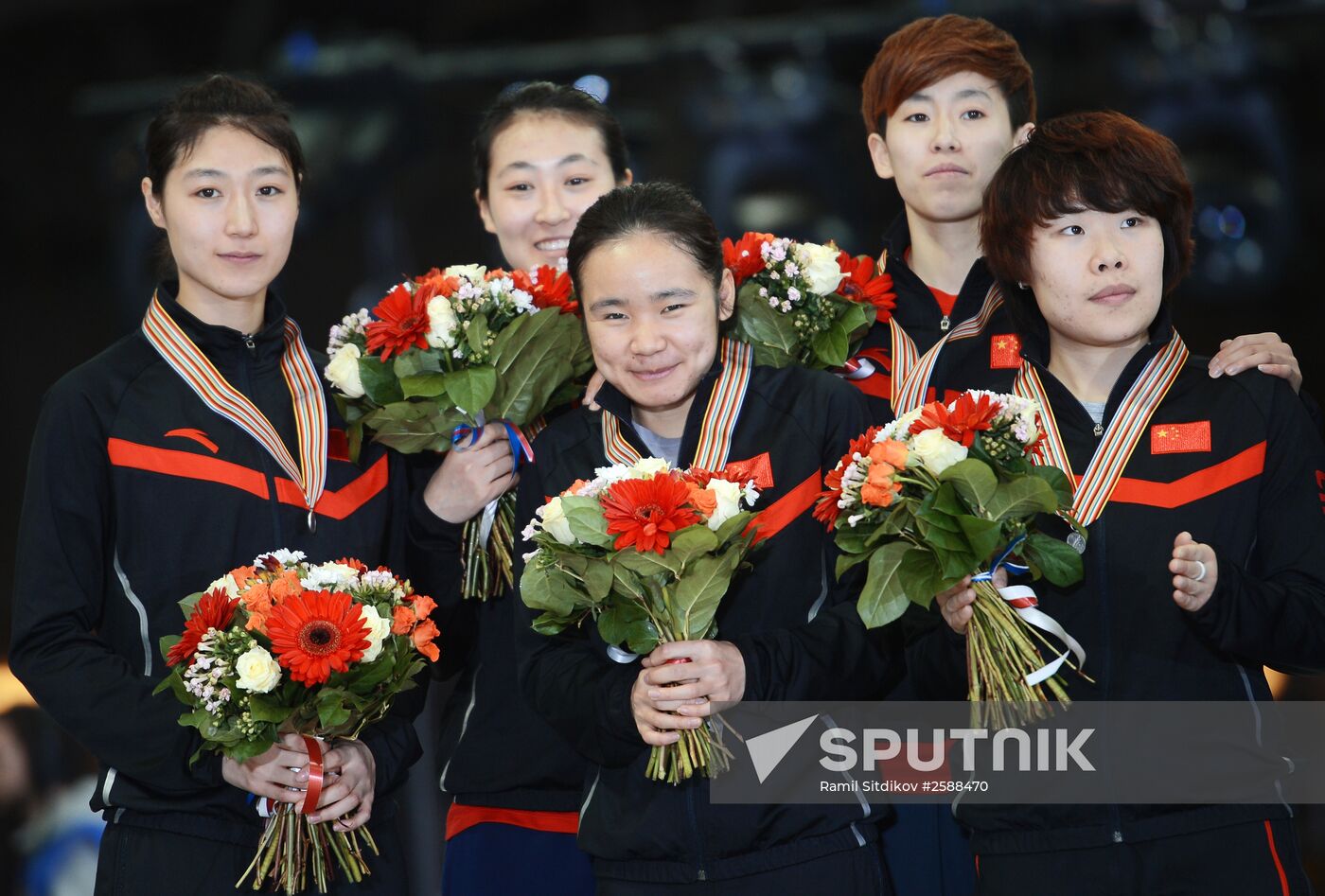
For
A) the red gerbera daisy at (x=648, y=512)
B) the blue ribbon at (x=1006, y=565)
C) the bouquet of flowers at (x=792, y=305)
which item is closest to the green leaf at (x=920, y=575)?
the blue ribbon at (x=1006, y=565)

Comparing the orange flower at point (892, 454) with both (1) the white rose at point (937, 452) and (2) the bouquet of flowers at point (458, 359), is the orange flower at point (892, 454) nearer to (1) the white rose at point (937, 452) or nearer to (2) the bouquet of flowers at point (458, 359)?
(1) the white rose at point (937, 452)

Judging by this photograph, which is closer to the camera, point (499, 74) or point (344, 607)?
point (344, 607)

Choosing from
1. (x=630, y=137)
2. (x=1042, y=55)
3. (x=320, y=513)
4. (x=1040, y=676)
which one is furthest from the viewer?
(x=630, y=137)

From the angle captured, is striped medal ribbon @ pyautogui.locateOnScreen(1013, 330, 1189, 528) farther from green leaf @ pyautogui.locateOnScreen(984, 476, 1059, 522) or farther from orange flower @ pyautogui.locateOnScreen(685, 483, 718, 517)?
orange flower @ pyautogui.locateOnScreen(685, 483, 718, 517)

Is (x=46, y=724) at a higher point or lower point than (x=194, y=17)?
lower

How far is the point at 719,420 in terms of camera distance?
258 centimetres

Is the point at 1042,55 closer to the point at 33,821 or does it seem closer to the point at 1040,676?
the point at 1040,676

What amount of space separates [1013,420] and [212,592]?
1.31m

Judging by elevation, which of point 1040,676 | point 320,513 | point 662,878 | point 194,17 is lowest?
point 662,878

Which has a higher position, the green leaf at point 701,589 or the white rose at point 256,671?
the green leaf at point 701,589

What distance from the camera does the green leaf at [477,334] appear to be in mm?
Answer: 2801

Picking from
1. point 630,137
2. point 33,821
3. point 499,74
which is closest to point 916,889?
point 33,821

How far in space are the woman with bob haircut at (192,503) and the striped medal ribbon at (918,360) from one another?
1006mm

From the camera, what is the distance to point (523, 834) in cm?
290
